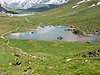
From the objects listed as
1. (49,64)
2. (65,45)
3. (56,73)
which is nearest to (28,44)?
(65,45)

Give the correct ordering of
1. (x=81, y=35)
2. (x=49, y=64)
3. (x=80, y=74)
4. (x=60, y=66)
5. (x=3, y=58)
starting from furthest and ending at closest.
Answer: (x=81, y=35)
(x=3, y=58)
(x=49, y=64)
(x=60, y=66)
(x=80, y=74)

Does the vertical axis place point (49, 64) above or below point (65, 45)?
above

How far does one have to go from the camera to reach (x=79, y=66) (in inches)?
1072

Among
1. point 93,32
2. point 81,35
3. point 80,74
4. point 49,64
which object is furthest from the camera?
point 93,32

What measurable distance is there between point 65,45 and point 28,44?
966 centimetres

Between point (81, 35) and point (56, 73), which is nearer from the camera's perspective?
point (56, 73)

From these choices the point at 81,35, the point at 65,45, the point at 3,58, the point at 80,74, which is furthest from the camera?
the point at 81,35

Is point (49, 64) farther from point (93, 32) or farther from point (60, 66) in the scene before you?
point (93, 32)

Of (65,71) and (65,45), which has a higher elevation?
(65,71)

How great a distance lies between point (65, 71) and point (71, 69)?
690 mm

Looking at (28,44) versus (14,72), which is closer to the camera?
(14,72)

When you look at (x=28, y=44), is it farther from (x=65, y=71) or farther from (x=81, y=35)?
(x=65, y=71)

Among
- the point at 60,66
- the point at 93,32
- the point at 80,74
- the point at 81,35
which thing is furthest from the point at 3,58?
the point at 93,32

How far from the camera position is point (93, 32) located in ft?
399
